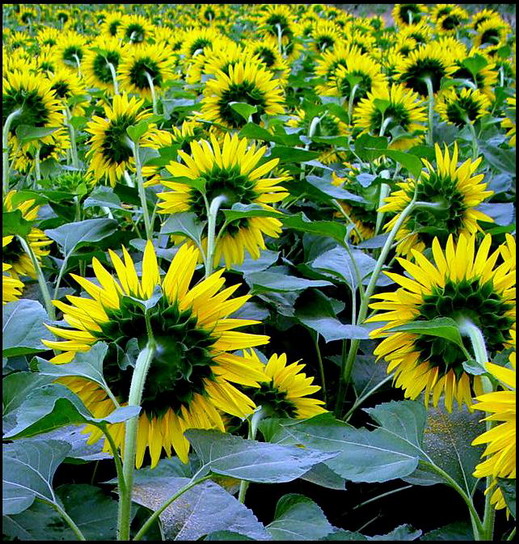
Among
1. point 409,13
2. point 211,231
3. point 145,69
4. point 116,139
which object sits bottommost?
point 211,231

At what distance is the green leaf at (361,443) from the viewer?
566 millimetres

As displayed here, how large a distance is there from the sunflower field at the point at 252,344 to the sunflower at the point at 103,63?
1.75ft

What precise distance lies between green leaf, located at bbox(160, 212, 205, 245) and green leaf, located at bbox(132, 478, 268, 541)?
0.39 m

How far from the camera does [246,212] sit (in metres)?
0.81

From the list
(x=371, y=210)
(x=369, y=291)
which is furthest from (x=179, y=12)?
(x=369, y=291)

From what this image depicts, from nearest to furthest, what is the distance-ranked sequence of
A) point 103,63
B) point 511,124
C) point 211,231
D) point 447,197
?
point 211,231, point 447,197, point 511,124, point 103,63

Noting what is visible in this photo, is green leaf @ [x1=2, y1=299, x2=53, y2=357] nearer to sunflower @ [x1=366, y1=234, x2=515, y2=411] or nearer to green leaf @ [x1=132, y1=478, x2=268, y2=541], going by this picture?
green leaf @ [x1=132, y1=478, x2=268, y2=541]

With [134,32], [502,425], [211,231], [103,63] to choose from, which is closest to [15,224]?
[211,231]

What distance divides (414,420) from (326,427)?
0.08 meters

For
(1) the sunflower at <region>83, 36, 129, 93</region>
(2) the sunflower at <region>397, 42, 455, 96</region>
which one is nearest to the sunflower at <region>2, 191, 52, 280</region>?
(1) the sunflower at <region>83, 36, 129, 93</region>

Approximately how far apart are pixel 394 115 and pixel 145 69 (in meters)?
0.67

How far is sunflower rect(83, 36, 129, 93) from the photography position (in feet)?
6.50

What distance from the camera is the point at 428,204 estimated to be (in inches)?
37.9

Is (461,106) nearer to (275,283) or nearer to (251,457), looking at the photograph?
(275,283)
